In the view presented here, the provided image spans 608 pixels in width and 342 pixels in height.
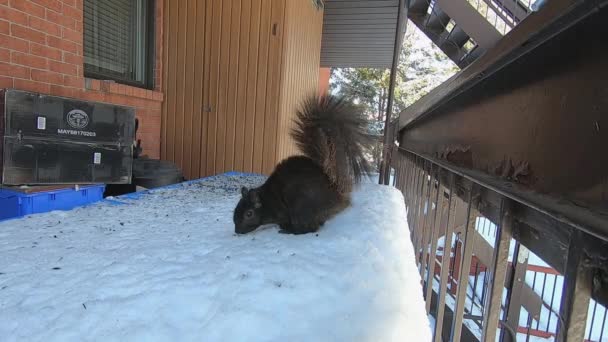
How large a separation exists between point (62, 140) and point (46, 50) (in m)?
0.84

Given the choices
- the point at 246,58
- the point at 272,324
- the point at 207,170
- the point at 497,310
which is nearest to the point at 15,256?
the point at 272,324

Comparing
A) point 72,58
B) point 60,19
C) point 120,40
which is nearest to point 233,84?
point 120,40

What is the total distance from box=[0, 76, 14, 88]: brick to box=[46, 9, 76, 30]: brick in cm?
65

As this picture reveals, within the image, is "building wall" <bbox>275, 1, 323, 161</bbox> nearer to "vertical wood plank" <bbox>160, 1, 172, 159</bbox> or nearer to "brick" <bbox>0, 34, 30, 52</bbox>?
"vertical wood plank" <bbox>160, 1, 172, 159</bbox>

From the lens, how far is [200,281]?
4.78 ft

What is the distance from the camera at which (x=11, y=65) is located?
2566mm

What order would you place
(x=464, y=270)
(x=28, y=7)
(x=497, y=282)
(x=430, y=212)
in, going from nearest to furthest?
(x=497, y=282), (x=464, y=270), (x=430, y=212), (x=28, y=7)

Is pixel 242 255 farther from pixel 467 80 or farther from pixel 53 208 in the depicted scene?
pixel 53 208

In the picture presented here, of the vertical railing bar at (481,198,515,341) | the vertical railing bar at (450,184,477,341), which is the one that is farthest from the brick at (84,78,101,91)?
the vertical railing bar at (481,198,515,341)

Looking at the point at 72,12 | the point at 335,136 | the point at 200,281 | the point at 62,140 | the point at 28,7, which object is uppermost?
the point at 72,12

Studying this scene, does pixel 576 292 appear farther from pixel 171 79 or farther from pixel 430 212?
pixel 171 79

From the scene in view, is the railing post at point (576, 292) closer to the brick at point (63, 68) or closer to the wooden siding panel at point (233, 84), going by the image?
A: the brick at point (63, 68)

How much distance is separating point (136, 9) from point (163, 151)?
1.76m

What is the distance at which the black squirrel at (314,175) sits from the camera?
228 centimetres
